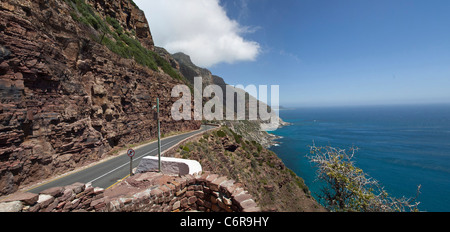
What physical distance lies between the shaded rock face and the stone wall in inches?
310

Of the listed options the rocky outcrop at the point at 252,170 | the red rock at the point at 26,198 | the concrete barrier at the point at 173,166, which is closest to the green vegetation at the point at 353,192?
the concrete barrier at the point at 173,166

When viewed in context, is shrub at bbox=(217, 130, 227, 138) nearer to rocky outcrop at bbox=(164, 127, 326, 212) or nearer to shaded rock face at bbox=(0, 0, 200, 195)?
rocky outcrop at bbox=(164, 127, 326, 212)

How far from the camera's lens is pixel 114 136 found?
1850cm

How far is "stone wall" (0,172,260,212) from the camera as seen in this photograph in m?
4.70

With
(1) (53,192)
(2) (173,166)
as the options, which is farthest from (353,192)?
(1) (53,192)

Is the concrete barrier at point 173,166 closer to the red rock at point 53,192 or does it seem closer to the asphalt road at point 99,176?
the asphalt road at point 99,176

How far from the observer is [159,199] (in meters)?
5.68

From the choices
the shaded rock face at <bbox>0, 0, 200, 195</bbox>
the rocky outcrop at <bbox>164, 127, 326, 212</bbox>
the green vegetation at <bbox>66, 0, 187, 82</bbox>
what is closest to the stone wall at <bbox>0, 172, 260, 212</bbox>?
the shaded rock face at <bbox>0, 0, 200, 195</bbox>

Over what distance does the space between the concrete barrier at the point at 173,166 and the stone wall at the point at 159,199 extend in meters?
2.06

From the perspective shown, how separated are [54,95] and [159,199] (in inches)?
511

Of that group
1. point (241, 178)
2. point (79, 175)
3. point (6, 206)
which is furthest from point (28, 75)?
point (241, 178)

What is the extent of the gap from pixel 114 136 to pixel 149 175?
12146mm

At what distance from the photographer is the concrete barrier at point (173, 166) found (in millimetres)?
8656
